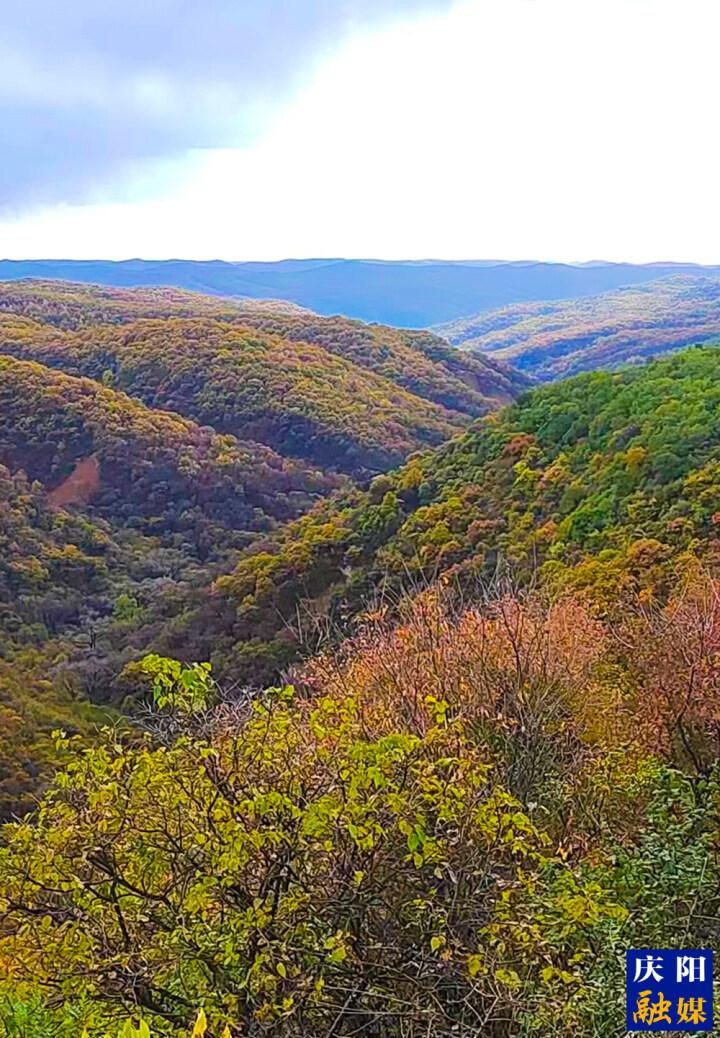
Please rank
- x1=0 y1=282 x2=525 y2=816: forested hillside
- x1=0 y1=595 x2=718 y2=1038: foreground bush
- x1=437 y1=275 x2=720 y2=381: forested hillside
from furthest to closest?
x1=437 y1=275 x2=720 y2=381: forested hillside < x1=0 y1=282 x2=525 y2=816: forested hillside < x1=0 y1=595 x2=718 y2=1038: foreground bush

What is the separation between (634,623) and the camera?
9852 mm

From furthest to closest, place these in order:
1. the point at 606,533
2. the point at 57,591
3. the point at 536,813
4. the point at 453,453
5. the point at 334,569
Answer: the point at 57,591 < the point at 453,453 < the point at 334,569 < the point at 606,533 < the point at 536,813

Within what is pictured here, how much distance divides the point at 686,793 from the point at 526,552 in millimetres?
14798

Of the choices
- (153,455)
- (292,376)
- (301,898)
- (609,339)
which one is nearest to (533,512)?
(301,898)

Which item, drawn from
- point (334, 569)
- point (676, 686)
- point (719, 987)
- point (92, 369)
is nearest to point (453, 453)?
point (334, 569)

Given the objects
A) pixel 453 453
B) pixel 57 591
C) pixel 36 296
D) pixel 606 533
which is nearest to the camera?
pixel 606 533

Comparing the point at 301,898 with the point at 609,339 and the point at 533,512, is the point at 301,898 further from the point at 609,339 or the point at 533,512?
the point at 609,339

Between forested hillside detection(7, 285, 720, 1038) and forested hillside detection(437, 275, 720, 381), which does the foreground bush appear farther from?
forested hillside detection(437, 275, 720, 381)

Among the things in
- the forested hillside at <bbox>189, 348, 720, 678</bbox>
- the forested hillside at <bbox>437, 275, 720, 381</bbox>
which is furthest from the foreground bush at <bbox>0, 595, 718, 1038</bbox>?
the forested hillside at <bbox>437, 275, 720, 381</bbox>

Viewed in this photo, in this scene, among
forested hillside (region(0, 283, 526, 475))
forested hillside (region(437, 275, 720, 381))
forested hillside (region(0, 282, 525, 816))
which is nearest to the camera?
forested hillside (region(0, 282, 525, 816))

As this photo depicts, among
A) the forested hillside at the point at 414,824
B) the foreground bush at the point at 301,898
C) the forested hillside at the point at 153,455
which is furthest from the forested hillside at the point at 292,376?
the foreground bush at the point at 301,898

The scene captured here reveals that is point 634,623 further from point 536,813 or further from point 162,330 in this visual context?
point 162,330

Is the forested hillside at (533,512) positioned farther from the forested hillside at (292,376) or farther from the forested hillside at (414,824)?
the forested hillside at (292,376)

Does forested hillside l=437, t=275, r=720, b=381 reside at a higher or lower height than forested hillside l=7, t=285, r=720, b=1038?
higher
